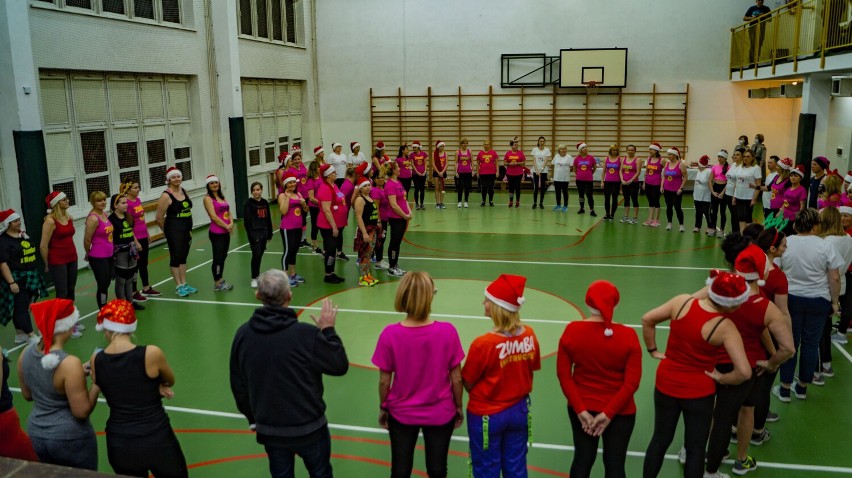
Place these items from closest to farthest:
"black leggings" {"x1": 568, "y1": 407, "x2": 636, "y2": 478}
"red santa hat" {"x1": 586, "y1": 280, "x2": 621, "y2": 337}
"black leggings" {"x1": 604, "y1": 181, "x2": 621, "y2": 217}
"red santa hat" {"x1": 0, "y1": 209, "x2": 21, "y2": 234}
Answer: "red santa hat" {"x1": 586, "y1": 280, "x2": 621, "y2": 337}
"black leggings" {"x1": 568, "y1": 407, "x2": 636, "y2": 478}
"red santa hat" {"x1": 0, "y1": 209, "x2": 21, "y2": 234}
"black leggings" {"x1": 604, "y1": 181, "x2": 621, "y2": 217}

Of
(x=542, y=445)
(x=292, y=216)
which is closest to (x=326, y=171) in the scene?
(x=292, y=216)

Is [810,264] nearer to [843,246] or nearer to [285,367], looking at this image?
[843,246]

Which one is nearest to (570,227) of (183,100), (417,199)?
(417,199)

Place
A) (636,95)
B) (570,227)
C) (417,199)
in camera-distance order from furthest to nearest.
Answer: (636,95), (417,199), (570,227)

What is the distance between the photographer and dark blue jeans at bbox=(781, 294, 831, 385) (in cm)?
614

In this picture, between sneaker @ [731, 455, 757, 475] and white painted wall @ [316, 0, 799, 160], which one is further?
white painted wall @ [316, 0, 799, 160]

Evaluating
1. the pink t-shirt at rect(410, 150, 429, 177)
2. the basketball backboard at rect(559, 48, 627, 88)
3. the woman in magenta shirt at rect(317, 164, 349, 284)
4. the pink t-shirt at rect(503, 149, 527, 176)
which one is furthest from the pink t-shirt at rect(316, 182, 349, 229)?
the basketball backboard at rect(559, 48, 627, 88)

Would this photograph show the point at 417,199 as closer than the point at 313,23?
Yes

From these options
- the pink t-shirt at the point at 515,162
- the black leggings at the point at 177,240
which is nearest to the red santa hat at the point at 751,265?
the black leggings at the point at 177,240

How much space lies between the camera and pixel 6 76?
10008 mm

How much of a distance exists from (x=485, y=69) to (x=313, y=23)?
18.4 ft

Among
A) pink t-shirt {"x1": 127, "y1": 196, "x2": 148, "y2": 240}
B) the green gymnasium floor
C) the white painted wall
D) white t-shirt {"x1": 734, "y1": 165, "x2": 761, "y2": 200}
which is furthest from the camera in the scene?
the white painted wall

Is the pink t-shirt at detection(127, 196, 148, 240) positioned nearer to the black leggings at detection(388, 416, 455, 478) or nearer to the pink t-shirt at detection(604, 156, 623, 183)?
the black leggings at detection(388, 416, 455, 478)

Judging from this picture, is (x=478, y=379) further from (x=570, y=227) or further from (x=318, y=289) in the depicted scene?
(x=570, y=227)
